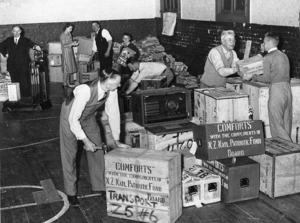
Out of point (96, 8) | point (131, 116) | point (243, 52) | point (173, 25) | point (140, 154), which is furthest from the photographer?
point (96, 8)

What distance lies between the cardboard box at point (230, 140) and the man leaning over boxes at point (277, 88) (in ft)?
3.02

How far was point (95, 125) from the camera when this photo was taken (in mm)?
5305

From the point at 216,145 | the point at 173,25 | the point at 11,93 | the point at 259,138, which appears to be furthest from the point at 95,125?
the point at 173,25

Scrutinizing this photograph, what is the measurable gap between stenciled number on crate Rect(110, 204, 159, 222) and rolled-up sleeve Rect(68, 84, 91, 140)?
806 mm

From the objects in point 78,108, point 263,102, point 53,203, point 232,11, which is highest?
point 232,11

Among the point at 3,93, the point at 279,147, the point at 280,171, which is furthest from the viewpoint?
the point at 3,93

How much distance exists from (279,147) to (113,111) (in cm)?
195

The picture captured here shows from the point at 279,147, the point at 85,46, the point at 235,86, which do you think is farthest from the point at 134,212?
the point at 85,46

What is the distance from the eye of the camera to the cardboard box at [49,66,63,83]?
13.6 metres

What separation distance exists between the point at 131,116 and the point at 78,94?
2.16 m

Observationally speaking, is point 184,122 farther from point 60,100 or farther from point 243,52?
point 60,100

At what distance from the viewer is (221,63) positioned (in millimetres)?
6742

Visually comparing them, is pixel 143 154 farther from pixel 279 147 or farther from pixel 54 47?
pixel 54 47

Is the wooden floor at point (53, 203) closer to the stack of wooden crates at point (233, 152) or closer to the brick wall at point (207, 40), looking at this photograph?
the stack of wooden crates at point (233, 152)
